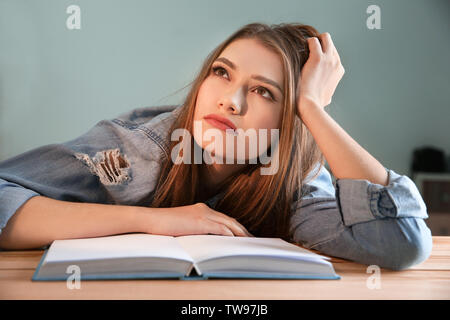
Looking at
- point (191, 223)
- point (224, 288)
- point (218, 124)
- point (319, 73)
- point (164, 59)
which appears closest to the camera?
point (224, 288)

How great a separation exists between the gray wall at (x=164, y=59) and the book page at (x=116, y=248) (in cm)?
253

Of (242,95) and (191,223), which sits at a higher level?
(242,95)

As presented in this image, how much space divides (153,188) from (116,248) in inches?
14.9

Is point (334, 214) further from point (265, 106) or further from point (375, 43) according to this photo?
point (375, 43)

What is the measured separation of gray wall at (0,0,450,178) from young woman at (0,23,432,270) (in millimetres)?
2084

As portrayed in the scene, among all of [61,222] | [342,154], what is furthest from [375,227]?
[61,222]

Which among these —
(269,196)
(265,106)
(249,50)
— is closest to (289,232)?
(269,196)

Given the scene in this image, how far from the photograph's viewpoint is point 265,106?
3.26 feet

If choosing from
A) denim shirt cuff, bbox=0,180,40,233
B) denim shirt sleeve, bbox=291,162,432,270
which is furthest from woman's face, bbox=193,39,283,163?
denim shirt cuff, bbox=0,180,40,233

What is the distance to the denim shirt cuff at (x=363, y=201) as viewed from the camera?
2.62ft

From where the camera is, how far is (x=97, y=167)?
38.6 inches

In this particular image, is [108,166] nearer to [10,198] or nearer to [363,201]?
[10,198]

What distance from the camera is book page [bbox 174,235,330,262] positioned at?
2.10ft
